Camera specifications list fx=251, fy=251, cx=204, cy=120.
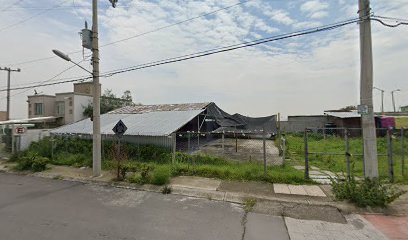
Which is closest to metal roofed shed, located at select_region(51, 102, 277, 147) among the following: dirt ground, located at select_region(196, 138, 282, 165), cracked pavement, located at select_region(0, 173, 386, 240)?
dirt ground, located at select_region(196, 138, 282, 165)

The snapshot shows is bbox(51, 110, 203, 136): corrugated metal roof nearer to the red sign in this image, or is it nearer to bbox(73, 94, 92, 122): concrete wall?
the red sign

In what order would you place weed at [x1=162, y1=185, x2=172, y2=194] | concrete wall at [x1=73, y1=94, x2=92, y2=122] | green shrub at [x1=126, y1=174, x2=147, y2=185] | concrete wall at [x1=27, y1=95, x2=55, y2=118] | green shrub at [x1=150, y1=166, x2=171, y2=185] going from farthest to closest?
concrete wall at [x1=27, y1=95, x2=55, y2=118]
concrete wall at [x1=73, y1=94, x2=92, y2=122]
green shrub at [x1=126, y1=174, x2=147, y2=185]
green shrub at [x1=150, y1=166, x2=171, y2=185]
weed at [x1=162, y1=185, x2=172, y2=194]

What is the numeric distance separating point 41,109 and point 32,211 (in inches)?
1277

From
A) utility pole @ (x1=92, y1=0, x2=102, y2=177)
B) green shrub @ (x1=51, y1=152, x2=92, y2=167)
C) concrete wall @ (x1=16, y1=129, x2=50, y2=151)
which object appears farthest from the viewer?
concrete wall @ (x1=16, y1=129, x2=50, y2=151)

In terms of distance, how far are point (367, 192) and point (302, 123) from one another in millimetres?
28184

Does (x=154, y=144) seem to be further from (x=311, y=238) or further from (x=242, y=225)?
(x=311, y=238)

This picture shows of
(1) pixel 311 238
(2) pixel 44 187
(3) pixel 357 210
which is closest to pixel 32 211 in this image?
(2) pixel 44 187

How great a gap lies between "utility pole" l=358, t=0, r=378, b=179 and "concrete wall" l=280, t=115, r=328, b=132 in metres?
26.0

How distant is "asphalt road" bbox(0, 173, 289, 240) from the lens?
5.08 metres

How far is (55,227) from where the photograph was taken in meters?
5.39

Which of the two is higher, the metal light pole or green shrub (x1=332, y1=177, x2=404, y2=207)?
the metal light pole

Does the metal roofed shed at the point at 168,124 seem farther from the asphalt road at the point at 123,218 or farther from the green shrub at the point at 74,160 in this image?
the asphalt road at the point at 123,218

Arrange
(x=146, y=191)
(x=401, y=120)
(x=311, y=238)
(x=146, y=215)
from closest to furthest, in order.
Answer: (x=311, y=238), (x=146, y=215), (x=146, y=191), (x=401, y=120)

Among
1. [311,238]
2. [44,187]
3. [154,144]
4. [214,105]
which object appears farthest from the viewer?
[214,105]
